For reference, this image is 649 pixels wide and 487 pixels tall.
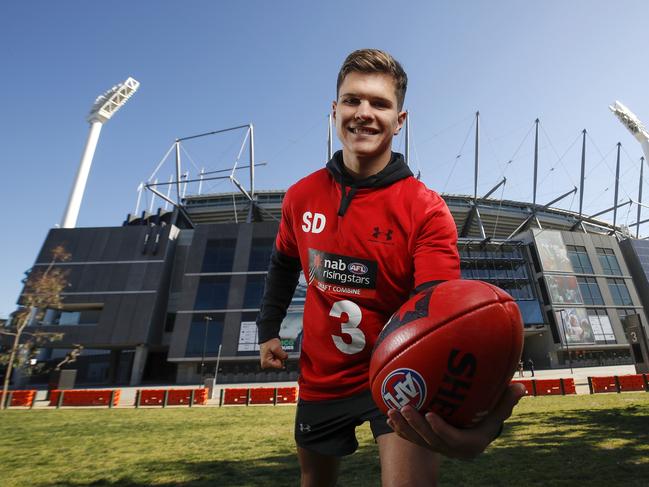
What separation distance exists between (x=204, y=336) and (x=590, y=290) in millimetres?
50646

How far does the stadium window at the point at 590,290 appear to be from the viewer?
49062 millimetres

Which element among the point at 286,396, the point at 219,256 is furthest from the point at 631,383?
the point at 219,256

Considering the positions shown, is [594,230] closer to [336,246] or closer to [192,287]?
[192,287]

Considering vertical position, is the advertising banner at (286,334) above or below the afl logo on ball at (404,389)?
above

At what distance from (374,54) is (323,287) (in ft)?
4.75

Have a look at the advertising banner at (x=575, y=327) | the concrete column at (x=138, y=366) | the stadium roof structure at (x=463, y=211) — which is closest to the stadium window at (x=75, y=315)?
the concrete column at (x=138, y=366)

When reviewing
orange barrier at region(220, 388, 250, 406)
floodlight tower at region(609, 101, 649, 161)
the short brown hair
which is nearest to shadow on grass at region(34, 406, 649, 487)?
the short brown hair

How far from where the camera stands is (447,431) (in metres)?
1.40

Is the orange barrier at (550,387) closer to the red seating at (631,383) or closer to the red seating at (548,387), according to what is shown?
the red seating at (548,387)

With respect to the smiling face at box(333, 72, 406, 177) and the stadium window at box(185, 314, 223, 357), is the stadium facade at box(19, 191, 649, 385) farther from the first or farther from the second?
the smiling face at box(333, 72, 406, 177)

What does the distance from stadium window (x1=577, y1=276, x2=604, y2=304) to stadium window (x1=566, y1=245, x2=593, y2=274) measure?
1.17m

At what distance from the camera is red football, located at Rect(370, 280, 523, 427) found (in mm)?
1478

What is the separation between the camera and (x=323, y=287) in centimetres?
220

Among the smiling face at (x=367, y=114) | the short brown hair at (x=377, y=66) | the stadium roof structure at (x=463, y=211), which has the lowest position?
the smiling face at (x=367, y=114)
